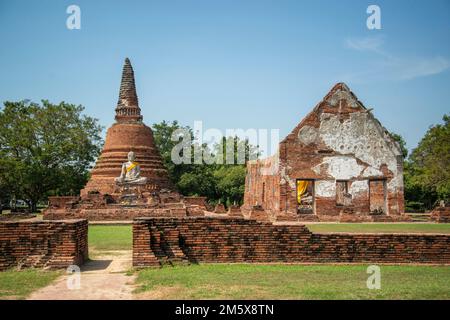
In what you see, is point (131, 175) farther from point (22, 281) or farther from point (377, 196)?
point (22, 281)

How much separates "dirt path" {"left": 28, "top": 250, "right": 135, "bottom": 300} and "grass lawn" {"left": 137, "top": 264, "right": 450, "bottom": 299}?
284mm

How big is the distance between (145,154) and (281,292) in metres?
24.8

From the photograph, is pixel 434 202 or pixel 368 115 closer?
pixel 368 115

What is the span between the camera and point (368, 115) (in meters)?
23.3

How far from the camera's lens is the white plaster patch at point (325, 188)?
22.3m

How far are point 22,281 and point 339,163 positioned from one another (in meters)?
17.9

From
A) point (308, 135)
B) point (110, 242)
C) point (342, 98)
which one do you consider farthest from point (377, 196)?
point (110, 242)

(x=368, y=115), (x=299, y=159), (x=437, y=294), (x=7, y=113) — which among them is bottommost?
(x=437, y=294)

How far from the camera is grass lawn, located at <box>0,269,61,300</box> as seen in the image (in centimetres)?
639

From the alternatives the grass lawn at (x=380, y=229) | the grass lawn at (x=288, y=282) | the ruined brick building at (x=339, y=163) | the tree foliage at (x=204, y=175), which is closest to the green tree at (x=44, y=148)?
the tree foliage at (x=204, y=175)

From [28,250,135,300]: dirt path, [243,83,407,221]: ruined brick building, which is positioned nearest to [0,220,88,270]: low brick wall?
[28,250,135,300]: dirt path
